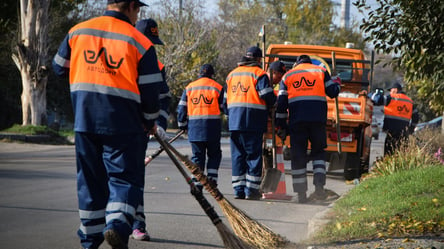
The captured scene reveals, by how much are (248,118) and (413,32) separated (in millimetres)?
2707

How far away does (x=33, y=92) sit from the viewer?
21.9 meters

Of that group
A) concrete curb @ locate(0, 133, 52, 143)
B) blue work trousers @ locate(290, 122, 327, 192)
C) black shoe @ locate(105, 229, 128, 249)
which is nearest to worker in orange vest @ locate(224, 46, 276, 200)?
blue work trousers @ locate(290, 122, 327, 192)

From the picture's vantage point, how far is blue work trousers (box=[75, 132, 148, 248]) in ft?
15.2

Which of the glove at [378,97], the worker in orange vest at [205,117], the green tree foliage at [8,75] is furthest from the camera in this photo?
the green tree foliage at [8,75]

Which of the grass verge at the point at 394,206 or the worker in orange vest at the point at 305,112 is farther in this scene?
the worker in orange vest at the point at 305,112

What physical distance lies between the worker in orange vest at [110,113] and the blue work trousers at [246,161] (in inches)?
183

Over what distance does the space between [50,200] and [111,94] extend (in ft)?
14.1

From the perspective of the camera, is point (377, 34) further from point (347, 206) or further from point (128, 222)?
point (128, 222)

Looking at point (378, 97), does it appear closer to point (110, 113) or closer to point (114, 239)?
point (110, 113)

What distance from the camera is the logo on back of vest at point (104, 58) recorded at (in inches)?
186

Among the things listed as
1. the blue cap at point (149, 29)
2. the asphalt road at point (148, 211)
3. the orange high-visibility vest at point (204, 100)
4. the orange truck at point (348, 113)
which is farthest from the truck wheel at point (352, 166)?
the blue cap at point (149, 29)

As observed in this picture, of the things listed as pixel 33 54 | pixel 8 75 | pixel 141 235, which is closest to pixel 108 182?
pixel 141 235

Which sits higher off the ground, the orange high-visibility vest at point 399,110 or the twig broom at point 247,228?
the orange high-visibility vest at point 399,110

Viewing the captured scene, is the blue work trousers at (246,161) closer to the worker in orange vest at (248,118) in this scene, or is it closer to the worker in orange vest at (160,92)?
the worker in orange vest at (248,118)
